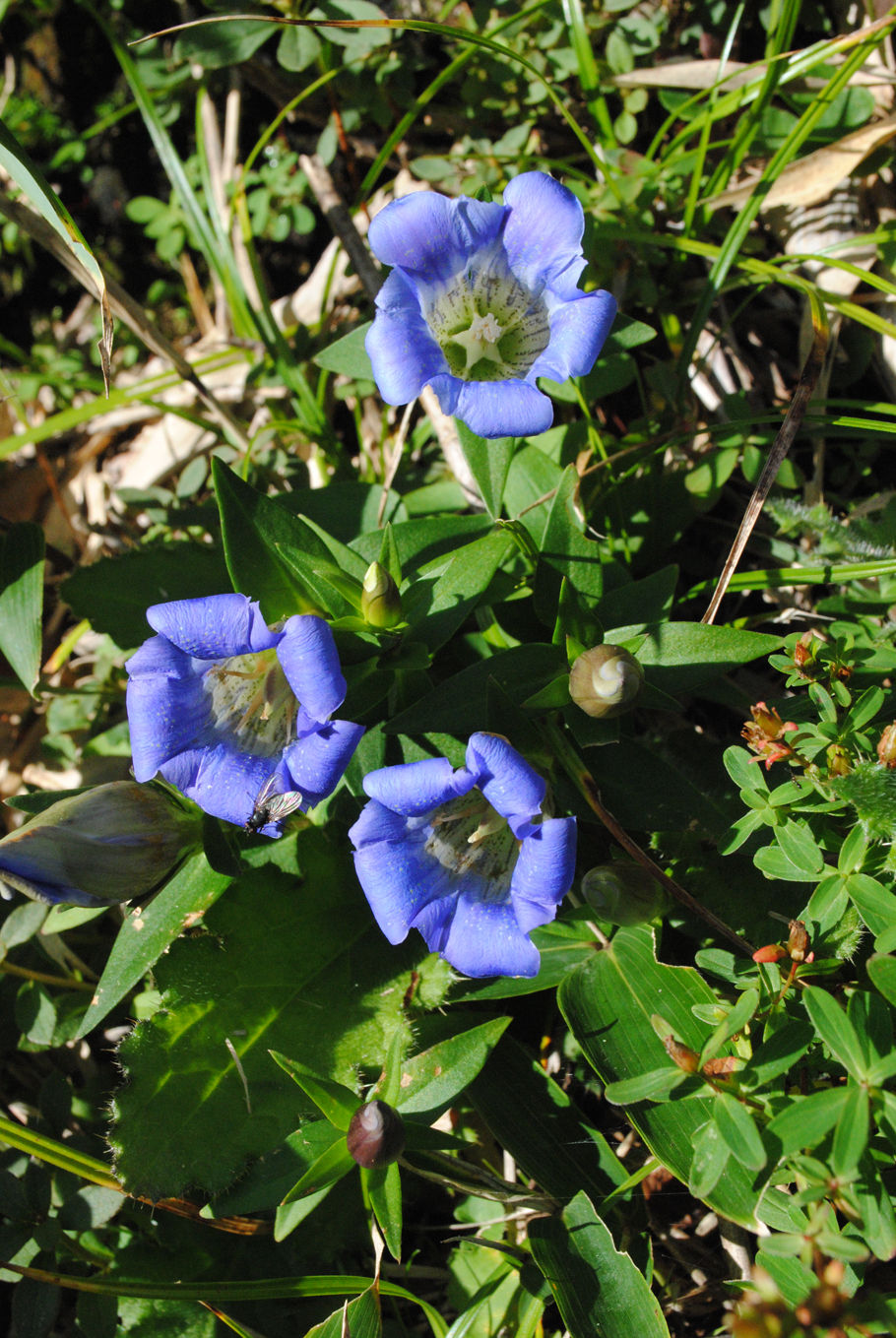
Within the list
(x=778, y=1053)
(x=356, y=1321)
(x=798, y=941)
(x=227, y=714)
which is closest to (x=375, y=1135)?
(x=356, y=1321)

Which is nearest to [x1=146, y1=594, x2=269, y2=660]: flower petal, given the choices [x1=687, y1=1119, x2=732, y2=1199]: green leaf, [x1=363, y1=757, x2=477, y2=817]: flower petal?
[x1=363, y1=757, x2=477, y2=817]: flower petal

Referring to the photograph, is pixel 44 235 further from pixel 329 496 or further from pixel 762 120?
pixel 762 120

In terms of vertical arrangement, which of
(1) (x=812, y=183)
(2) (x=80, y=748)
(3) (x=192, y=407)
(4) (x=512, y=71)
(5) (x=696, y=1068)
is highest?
(4) (x=512, y=71)

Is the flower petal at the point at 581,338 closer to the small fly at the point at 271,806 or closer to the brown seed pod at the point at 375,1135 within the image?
the small fly at the point at 271,806

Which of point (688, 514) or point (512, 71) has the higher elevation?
point (512, 71)

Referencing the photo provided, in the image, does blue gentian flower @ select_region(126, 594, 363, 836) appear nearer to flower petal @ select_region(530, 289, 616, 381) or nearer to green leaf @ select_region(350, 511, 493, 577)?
green leaf @ select_region(350, 511, 493, 577)

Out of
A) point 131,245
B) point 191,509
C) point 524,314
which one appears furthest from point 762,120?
point 131,245
